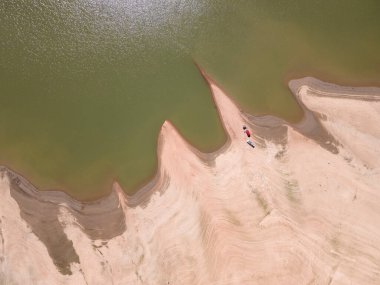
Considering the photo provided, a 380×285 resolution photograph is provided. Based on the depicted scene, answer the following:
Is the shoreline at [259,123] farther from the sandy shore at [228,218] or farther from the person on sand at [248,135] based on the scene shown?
the person on sand at [248,135]

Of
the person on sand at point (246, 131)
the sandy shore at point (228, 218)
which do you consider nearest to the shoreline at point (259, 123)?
the sandy shore at point (228, 218)

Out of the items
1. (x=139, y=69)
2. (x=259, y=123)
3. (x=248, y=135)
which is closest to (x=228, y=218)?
(x=248, y=135)

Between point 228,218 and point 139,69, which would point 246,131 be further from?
point 139,69

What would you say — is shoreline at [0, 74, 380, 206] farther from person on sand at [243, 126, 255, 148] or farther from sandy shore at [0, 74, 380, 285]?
person on sand at [243, 126, 255, 148]

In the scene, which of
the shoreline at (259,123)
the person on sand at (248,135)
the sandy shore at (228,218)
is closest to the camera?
the sandy shore at (228,218)

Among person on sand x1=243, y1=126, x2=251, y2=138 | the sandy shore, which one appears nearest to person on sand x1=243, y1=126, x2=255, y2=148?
person on sand x1=243, y1=126, x2=251, y2=138
